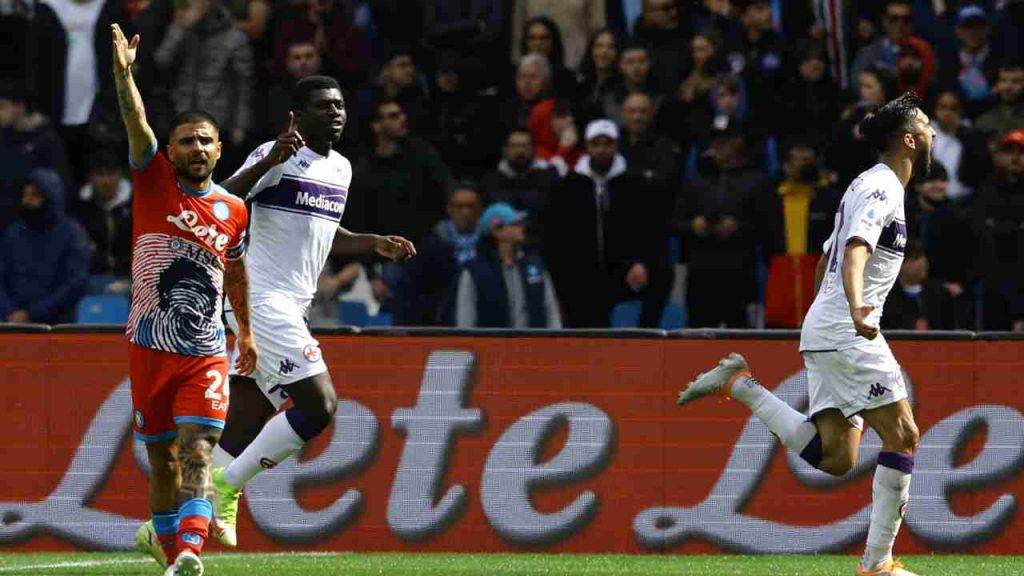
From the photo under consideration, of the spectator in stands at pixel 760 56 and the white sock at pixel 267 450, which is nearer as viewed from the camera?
the white sock at pixel 267 450

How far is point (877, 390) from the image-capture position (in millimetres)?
9492

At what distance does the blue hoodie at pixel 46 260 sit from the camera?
1469 centimetres

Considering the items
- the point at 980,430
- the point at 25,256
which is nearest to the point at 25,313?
the point at 25,256

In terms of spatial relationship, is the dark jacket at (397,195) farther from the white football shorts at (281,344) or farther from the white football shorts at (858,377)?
the white football shorts at (858,377)

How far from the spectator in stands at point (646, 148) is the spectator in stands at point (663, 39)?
74 centimetres

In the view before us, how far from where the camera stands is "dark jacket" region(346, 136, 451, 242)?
15453 mm

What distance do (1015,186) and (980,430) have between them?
3318 mm

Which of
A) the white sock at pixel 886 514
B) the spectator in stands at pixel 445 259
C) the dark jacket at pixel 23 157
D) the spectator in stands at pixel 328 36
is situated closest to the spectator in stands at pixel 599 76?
the spectator in stands at pixel 445 259

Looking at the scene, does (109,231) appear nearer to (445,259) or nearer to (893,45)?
(445,259)

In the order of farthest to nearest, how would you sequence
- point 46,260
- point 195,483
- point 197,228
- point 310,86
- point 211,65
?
point 211,65 < point 46,260 < point 310,86 < point 197,228 < point 195,483

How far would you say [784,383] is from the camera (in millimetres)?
12055

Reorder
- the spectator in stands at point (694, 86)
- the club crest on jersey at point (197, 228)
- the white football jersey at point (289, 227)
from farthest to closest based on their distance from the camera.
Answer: the spectator in stands at point (694, 86) → the white football jersey at point (289, 227) → the club crest on jersey at point (197, 228)

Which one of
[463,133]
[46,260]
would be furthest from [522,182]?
[46,260]

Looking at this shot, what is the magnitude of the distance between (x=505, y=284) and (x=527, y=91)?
2.55m
